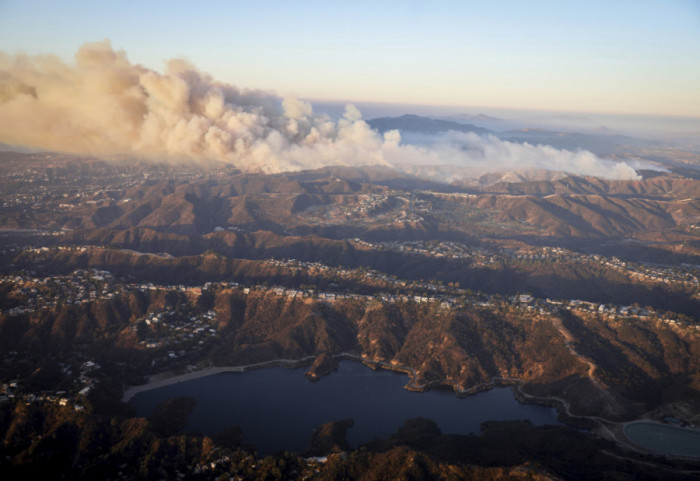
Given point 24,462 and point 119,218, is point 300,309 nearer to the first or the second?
point 24,462

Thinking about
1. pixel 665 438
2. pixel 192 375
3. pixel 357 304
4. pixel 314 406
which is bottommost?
pixel 192 375

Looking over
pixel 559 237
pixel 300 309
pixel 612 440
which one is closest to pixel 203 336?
pixel 300 309

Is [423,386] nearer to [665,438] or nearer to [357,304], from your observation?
[357,304]

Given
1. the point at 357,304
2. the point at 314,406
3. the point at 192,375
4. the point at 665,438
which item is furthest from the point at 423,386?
the point at 192,375

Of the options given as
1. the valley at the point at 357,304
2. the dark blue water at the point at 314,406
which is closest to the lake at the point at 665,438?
the valley at the point at 357,304

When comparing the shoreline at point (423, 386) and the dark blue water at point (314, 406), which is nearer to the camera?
the dark blue water at point (314, 406)

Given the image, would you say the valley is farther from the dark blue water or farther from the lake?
the dark blue water

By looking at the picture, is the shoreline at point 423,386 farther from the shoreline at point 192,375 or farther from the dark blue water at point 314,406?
the dark blue water at point 314,406

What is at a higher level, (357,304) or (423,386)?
(357,304)
